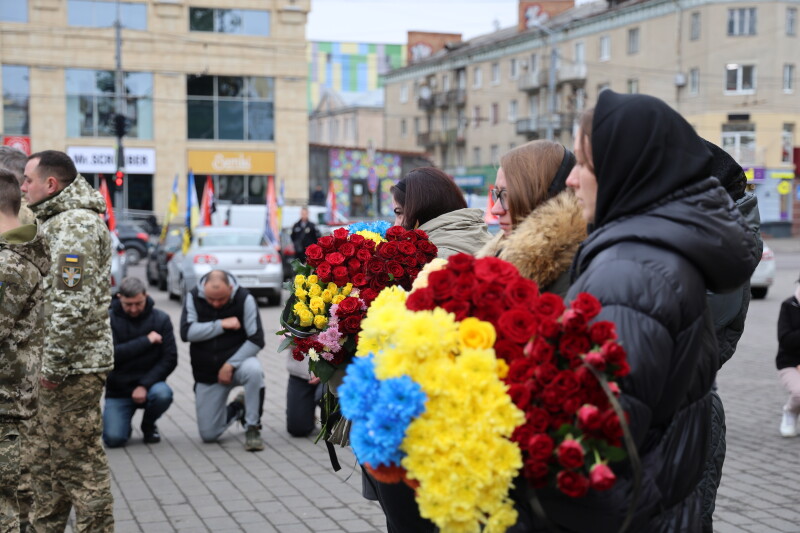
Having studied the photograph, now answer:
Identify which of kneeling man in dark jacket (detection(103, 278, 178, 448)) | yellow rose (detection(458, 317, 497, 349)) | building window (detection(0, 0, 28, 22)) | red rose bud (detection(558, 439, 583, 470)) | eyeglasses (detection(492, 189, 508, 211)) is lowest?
kneeling man in dark jacket (detection(103, 278, 178, 448))

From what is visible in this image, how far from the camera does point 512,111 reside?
6806cm

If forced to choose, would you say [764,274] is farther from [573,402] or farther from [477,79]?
[477,79]

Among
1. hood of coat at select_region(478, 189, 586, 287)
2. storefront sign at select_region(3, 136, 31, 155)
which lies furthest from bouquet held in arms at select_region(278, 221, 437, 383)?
storefront sign at select_region(3, 136, 31, 155)

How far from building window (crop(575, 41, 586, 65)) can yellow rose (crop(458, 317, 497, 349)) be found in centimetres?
5994

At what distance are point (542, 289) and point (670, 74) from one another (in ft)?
178

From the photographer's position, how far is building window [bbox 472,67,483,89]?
71000 millimetres

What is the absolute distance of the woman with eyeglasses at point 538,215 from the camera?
282 centimetres

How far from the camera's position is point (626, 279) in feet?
7.72

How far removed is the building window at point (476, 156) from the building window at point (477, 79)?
4.48 m

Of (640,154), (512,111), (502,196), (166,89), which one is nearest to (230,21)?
(166,89)

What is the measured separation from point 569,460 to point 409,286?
1.70 m

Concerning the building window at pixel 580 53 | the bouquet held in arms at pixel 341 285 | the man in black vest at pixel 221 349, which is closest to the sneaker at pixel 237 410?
the man in black vest at pixel 221 349

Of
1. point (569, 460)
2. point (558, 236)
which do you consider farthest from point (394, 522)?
point (569, 460)

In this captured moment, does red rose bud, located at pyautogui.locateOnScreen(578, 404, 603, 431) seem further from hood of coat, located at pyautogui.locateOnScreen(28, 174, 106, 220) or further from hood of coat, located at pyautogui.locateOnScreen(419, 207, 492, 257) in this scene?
hood of coat, located at pyautogui.locateOnScreen(28, 174, 106, 220)
